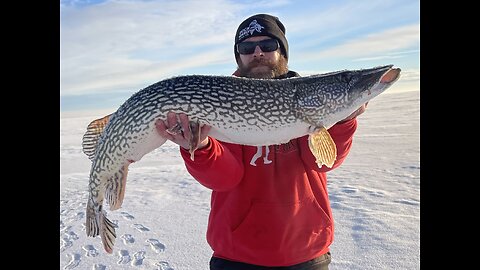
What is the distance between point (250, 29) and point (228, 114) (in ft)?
2.44

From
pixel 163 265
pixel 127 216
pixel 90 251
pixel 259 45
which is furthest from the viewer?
pixel 127 216

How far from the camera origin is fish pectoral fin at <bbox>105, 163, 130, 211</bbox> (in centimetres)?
235

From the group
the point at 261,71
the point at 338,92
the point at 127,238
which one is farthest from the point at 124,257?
the point at 338,92

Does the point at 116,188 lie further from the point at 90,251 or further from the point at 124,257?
the point at 90,251

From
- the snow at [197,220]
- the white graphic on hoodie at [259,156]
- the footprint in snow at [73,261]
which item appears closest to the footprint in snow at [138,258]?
the snow at [197,220]

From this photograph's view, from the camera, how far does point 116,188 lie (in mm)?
2357

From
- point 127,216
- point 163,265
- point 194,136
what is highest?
point 194,136

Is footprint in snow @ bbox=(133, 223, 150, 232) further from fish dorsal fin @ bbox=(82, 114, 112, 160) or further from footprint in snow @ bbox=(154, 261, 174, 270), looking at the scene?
fish dorsal fin @ bbox=(82, 114, 112, 160)

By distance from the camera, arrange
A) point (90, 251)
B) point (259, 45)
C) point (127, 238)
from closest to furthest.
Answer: point (259, 45), point (90, 251), point (127, 238)

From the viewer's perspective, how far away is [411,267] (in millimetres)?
3449
